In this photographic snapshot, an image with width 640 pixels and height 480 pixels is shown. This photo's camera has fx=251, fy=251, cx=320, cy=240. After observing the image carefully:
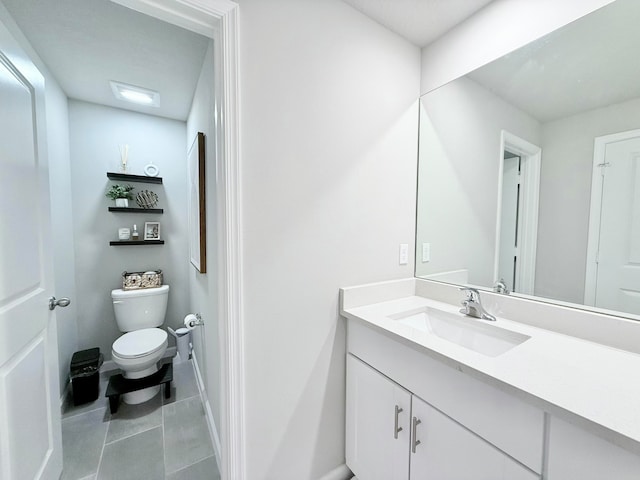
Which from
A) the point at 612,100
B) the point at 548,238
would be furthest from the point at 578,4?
the point at 548,238

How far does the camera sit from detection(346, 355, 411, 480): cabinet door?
101 centimetres

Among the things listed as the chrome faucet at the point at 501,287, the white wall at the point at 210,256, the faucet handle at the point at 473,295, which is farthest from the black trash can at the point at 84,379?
the chrome faucet at the point at 501,287

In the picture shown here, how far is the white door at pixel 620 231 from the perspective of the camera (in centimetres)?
89

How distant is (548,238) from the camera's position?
1141 millimetres

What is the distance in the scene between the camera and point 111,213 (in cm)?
232

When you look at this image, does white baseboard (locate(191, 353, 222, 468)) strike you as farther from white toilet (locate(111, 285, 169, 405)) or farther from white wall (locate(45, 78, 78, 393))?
white wall (locate(45, 78, 78, 393))

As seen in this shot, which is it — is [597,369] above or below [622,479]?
above

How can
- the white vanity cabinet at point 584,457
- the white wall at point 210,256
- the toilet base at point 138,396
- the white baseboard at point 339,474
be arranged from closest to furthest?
the white vanity cabinet at point 584,457, the white baseboard at point 339,474, the white wall at point 210,256, the toilet base at point 138,396

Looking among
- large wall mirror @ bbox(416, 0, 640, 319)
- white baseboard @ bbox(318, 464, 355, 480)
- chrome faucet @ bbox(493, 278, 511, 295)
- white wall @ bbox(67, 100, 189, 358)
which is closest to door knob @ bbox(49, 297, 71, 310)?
white wall @ bbox(67, 100, 189, 358)

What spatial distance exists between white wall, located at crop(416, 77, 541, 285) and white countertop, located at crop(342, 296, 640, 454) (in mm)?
483

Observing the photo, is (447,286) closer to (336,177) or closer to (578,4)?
(336,177)

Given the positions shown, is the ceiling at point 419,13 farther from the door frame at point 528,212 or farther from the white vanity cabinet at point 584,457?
the white vanity cabinet at point 584,457

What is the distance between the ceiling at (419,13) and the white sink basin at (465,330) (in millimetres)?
1522

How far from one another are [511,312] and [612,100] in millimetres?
923
